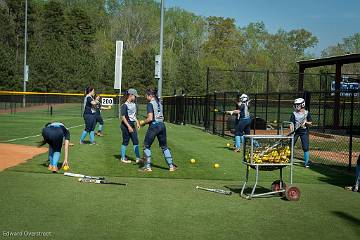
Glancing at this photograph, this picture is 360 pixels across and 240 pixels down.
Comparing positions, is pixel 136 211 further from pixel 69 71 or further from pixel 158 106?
pixel 69 71

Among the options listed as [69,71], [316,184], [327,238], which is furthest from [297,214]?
[69,71]

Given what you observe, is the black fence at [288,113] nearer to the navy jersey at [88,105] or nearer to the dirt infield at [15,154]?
the navy jersey at [88,105]

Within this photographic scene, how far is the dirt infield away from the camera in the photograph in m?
12.3

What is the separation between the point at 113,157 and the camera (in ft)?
46.5

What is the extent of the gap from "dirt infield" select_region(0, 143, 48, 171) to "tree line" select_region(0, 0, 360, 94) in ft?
171

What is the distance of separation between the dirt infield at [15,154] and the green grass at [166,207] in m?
0.56

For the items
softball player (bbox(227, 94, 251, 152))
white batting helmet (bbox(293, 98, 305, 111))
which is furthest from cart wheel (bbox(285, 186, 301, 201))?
softball player (bbox(227, 94, 251, 152))

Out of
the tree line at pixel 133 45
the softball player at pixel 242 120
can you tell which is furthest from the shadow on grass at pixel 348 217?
the tree line at pixel 133 45

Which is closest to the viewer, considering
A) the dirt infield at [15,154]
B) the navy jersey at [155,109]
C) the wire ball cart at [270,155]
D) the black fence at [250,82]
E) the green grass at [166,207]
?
the green grass at [166,207]

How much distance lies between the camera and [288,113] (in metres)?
31.9

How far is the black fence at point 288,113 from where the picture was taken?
16492 mm

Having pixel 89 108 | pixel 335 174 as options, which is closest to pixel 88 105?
pixel 89 108

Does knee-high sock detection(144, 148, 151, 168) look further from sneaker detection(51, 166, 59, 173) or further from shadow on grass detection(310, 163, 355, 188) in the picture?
shadow on grass detection(310, 163, 355, 188)

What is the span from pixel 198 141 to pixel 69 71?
2033 inches
